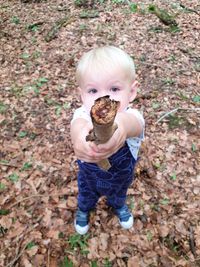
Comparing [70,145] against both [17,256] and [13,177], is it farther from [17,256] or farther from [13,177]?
[17,256]

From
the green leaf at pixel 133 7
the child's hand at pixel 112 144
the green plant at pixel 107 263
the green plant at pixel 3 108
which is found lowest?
the green plant at pixel 107 263

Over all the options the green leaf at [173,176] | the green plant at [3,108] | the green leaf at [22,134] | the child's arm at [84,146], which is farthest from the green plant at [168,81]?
the child's arm at [84,146]

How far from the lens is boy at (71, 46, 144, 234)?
6.39 feet

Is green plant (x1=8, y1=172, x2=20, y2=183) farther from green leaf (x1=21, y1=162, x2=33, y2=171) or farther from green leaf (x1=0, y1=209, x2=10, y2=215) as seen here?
green leaf (x1=0, y1=209, x2=10, y2=215)

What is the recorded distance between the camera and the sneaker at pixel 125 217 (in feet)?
11.3

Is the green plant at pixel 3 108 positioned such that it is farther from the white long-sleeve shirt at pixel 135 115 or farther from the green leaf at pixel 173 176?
the white long-sleeve shirt at pixel 135 115

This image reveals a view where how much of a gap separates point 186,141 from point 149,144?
46 centimetres

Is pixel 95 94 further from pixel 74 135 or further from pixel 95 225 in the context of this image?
pixel 95 225

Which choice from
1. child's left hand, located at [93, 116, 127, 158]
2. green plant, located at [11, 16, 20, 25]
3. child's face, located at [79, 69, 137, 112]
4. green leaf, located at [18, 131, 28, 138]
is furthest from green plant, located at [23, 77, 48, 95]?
child's left hand, located at [93, 116, 127, 158]

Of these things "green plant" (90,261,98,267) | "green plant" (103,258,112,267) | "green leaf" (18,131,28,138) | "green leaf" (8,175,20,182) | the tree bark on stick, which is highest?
the tree bark on stick

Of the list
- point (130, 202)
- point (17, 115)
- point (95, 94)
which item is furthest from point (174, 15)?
point (95, 94)

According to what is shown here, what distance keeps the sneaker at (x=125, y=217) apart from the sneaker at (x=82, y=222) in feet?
1.04

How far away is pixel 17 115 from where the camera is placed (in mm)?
4734

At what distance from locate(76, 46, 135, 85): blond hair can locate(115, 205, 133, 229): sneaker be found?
1.56 meters
